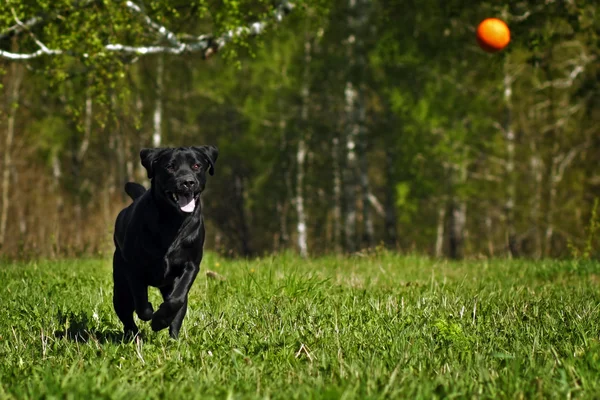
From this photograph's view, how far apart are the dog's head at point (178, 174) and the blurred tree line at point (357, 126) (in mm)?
9008

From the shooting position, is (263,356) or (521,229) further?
(521,229)

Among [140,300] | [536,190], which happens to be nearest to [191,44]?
[140,300]

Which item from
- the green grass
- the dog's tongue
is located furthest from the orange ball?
the dog's tongue

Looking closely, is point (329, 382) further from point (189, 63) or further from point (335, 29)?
point (189, 63)

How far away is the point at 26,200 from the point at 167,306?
22021mm

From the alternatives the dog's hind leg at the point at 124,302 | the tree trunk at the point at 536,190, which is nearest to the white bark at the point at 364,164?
the tree trunk at the point at 536,190

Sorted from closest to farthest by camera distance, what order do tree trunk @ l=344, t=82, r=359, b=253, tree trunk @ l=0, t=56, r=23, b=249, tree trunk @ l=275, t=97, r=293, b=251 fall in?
tree trunk @ l=344, t=82, r=359, b=253 < tree trunk @ l=0, t=56, r=23, b=249 < tree trunk @ l=275, t=97, r=293, b=251

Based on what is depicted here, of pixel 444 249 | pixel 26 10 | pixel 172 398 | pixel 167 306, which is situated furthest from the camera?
pixel 444 249

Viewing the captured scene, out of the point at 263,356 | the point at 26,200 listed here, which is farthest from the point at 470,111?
the point at 263,356

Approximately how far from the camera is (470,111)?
25.0 m

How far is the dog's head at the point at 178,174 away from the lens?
530 centimetres

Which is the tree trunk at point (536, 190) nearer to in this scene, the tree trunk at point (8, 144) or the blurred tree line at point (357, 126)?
the blurred tree line at point (357, 126)

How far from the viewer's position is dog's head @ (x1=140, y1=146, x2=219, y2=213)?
17.4 feet

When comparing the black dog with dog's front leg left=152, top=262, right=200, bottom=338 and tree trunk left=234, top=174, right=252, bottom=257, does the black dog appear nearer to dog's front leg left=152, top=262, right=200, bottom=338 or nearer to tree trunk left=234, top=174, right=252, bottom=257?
dog's front leg left=152, top=262, right=200, bottom=338
